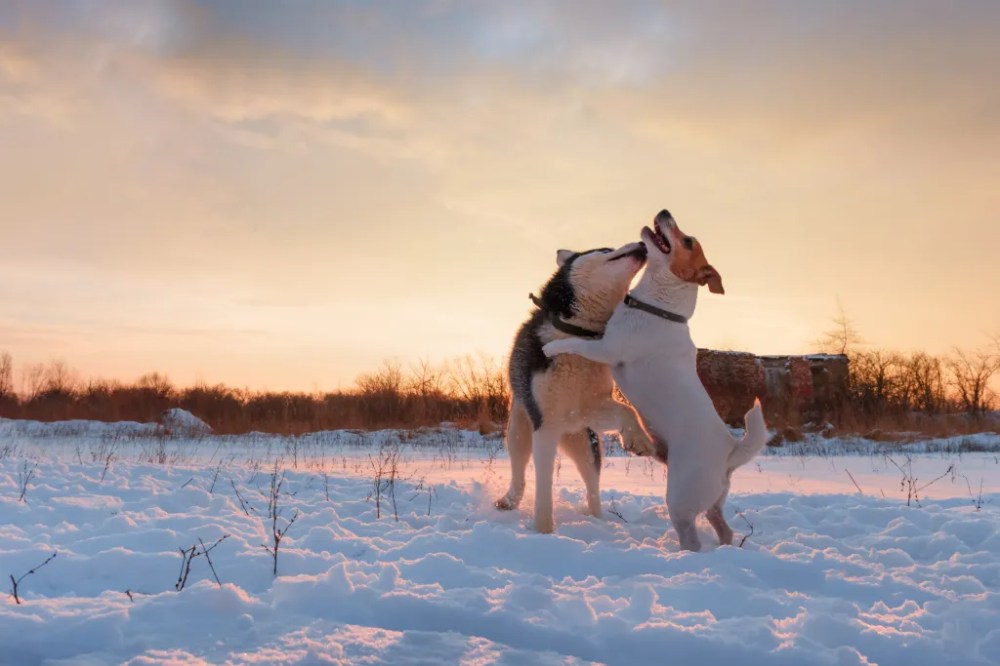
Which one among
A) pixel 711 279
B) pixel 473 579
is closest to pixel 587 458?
pixel 711 279

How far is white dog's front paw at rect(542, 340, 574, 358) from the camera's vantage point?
488 centimetres

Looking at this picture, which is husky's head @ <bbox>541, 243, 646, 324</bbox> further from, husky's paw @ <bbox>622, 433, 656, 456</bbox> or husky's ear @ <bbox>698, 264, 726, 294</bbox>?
husky's paw @ <bbox>622, 433, 656, 456</bbox>

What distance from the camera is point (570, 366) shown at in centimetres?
512

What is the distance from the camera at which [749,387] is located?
62.1ft

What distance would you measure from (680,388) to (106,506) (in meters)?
4.20

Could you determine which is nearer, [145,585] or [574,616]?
[574,616]

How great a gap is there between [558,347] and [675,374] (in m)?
0.73

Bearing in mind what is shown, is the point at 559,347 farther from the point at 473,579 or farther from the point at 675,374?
the point at 473,579

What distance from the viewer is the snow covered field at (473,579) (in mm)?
2752

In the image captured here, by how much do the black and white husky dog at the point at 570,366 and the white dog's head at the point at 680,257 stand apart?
0.27 meters

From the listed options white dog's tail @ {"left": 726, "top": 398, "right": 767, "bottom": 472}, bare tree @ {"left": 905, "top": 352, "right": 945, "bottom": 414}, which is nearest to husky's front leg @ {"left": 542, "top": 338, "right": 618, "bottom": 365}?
white dog's tail @ {"left": 726, "top": 398, "right": 767, "bottom": 472}

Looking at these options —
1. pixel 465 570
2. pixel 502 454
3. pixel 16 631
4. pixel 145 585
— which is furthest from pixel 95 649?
pixel 502 454

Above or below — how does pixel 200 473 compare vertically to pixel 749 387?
below

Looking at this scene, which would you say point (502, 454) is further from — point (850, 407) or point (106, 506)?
point (850, 407)
